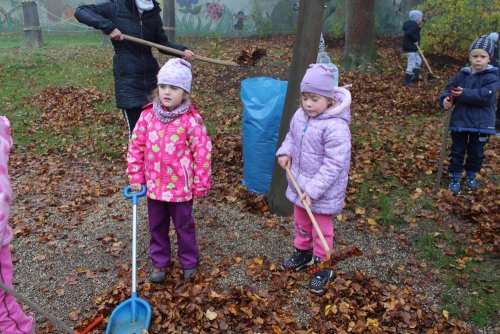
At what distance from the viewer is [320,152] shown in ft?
10.8

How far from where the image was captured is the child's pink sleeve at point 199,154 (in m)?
3.25

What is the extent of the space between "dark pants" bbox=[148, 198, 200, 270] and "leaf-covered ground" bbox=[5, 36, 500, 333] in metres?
0.16

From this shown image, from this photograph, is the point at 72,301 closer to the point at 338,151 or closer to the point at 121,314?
the point at 121,314

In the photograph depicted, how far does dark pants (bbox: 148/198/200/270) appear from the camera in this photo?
3.46 m

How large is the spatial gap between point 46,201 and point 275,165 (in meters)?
2.79

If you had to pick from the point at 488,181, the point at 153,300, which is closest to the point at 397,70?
the point at 488,181

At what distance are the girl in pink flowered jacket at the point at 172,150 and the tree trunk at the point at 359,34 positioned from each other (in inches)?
335

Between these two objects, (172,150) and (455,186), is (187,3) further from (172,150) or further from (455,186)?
(172,150)

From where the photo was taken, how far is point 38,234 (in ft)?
14.8

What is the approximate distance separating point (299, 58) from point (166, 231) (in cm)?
200

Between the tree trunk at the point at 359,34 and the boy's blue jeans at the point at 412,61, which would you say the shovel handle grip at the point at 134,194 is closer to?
the boy's blue jeans at the point at 412,61

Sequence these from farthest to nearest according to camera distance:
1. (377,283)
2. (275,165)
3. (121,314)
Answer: (275,165) → (377,283) → (121,314)

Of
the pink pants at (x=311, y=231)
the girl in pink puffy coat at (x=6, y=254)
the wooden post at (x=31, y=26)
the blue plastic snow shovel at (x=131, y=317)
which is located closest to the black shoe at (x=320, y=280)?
the pink pants at (x=311, y=231)

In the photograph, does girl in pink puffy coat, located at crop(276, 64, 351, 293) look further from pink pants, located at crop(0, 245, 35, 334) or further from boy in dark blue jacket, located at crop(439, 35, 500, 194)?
boy in dark blue jacket, located at crop(439, 35, 500, 194)
